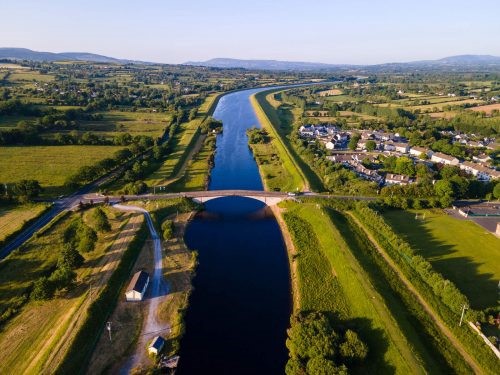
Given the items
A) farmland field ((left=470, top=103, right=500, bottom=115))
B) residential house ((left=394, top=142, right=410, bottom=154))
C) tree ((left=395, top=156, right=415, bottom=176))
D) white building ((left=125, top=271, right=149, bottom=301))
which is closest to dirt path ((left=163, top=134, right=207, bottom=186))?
white building ((left=125, top=271, right=149, bottom=301))

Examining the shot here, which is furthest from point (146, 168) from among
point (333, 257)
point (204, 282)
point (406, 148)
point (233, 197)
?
point (406, 148)

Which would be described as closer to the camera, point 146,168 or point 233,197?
point 233,197

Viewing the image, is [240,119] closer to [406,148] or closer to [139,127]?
[139,127]

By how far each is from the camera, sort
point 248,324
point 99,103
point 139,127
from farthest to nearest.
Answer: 1. point 99,103
2. point 139,127
3. point 248,324

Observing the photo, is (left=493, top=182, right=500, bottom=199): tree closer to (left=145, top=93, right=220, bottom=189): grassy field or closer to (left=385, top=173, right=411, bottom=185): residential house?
(left=385, top=173, right=411, bottom=185): residential house

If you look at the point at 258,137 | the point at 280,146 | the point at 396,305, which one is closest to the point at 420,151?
the point at 280,146

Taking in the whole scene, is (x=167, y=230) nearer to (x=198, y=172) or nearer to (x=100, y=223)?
(x=100, y=223)
